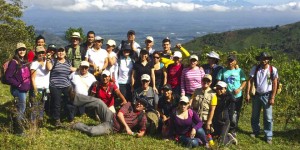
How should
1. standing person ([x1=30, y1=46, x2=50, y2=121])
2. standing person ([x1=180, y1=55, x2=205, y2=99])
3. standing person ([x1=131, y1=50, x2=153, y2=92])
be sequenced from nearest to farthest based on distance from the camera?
standing person ([x1=30, y1=46, x2=50, y2=121]) < standing person ([x1=180, y1=55, x2=205, y2=99]) < standing person ([x1=131, y1=50, x2=153, y2=92])

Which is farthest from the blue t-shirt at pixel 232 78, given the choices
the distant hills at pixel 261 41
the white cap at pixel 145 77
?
the distant hills at pixel 261 41

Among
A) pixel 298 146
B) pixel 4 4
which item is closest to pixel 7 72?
pixel 298 146

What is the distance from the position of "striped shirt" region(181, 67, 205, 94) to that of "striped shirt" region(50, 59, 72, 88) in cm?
336

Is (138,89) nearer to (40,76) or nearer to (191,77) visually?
(191,77)

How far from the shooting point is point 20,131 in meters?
8.25

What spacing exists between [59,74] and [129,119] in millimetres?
2297

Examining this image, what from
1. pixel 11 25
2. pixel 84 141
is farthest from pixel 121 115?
pixel 11 25

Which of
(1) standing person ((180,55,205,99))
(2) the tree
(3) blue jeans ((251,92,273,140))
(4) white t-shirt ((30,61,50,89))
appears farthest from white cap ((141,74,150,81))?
(2) the tree

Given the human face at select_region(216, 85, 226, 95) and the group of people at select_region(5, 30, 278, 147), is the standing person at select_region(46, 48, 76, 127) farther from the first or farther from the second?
the human face at select_region(216, 85, 226, 95)

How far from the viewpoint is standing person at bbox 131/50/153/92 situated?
1017 cm

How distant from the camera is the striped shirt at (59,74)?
8992 millimetres

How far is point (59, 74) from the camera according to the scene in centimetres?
903

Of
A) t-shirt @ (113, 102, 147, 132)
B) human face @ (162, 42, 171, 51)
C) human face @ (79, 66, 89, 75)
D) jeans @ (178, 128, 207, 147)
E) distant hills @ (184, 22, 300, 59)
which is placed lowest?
distant hills @ (184, 22, 300, 59)

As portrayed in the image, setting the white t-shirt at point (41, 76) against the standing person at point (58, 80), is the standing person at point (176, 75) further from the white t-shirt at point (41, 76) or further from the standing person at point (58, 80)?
the white t-shirt at point (41, 76)
